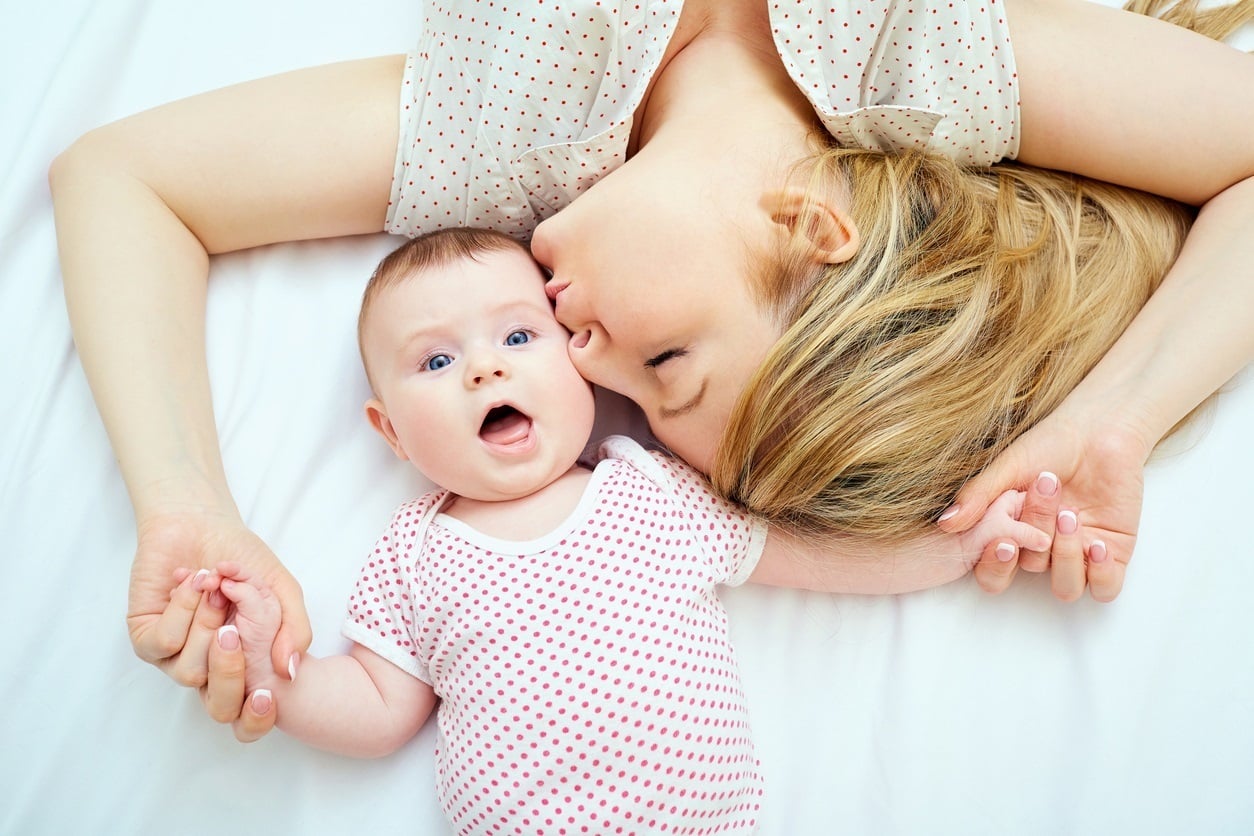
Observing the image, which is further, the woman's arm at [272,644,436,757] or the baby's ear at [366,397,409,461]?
the baby's ear at [366,397,409,461]

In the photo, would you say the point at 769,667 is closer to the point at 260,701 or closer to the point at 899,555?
the point at 899,555

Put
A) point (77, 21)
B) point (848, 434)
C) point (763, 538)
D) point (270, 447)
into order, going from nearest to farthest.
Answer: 1. point (848, 434)
2. point (763, 538)
3. point (270, 447)
4. point (77, 21)

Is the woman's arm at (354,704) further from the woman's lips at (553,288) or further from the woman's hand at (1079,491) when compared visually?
the woman's hand at (1079,491)

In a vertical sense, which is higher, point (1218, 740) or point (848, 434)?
point (848, 434)

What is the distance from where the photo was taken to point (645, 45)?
3.66 ft

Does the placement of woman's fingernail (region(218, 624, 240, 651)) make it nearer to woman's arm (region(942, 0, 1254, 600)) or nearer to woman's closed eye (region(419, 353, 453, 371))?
woman's closed eye (region(419, 353, 453, 371))

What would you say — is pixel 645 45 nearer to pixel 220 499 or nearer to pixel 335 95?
pixel 335 95

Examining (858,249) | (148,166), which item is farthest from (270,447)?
(858,249)

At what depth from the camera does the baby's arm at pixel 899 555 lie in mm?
1038

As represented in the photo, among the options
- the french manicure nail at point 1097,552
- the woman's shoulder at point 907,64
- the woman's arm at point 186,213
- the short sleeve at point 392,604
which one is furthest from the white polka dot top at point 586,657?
the woman's shoulder at point 907,64

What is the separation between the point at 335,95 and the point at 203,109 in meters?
0.16

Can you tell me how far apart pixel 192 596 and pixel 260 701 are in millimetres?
120

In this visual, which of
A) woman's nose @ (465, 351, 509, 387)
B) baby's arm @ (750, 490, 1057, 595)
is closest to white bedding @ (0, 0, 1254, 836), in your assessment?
baby's arm @ (750, 490, 1057, 595)

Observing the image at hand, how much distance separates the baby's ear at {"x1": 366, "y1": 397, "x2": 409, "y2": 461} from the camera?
1.13 meters
